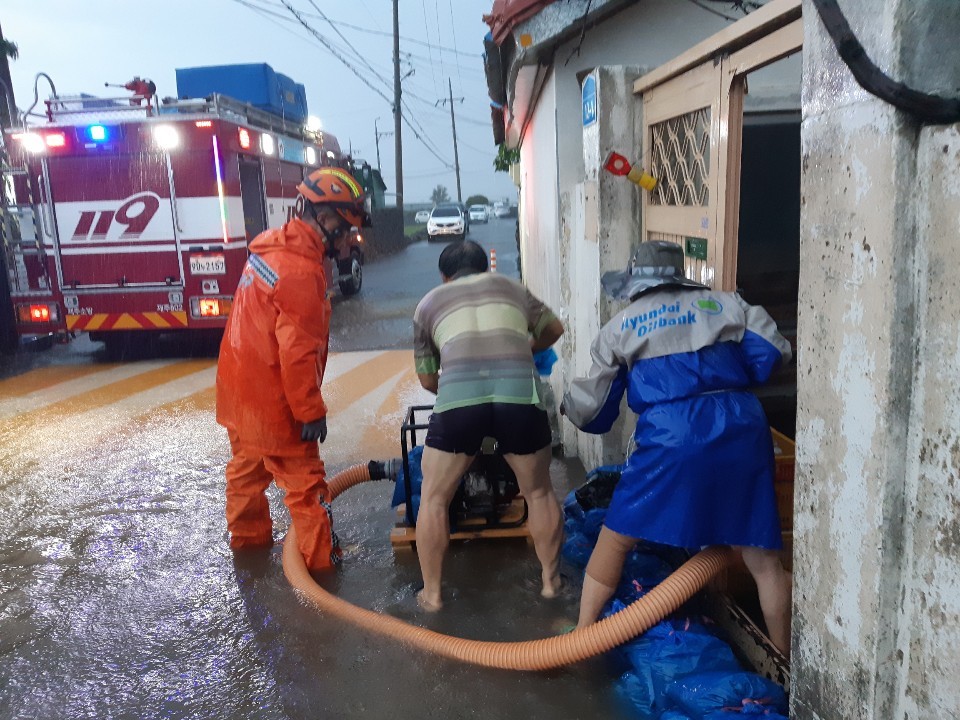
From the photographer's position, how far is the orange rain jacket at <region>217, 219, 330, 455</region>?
3.61m

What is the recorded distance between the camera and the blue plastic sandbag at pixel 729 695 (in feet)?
8.05

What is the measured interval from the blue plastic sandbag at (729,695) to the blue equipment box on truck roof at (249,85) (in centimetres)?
1184

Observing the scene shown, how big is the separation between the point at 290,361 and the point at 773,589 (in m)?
2.28

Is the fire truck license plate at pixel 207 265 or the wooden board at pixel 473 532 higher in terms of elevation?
the fire truck license plate at pixel 207 265

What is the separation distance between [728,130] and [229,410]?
2.70 meters

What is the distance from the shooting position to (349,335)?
1104cm

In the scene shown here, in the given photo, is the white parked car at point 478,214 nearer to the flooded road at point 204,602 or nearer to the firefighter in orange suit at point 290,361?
the flooded road at point 204,602

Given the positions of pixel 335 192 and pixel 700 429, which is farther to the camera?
pixel 335 192

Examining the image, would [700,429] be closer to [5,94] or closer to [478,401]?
[478,401]

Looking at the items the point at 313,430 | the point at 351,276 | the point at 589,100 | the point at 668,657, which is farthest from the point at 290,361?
the point at 351,276

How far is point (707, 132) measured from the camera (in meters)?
3.31

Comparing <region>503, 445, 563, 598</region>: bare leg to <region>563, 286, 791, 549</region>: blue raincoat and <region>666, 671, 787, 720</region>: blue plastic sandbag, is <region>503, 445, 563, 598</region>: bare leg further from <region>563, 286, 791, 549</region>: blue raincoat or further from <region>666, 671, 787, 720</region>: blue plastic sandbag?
<region>666, 671, 787, 720</region>: blue plastic sandbag

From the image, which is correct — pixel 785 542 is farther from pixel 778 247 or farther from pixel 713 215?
pixel 778 247

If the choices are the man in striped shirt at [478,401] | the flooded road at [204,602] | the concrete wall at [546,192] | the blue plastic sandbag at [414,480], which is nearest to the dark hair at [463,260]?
the man in striped shirt at [478,401]
